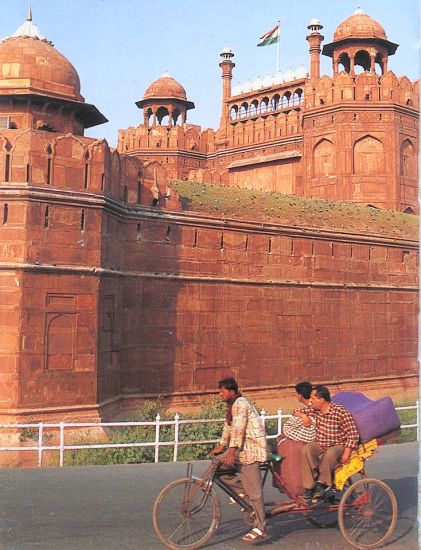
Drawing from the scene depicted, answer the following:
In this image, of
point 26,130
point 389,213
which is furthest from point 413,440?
point 389,213

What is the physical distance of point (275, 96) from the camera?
3469cm

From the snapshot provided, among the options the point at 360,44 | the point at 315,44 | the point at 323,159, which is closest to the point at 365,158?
the point at 323,159

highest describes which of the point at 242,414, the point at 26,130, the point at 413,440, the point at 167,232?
the point at 26,130

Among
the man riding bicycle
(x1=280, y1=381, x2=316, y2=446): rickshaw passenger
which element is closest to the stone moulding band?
the man riding bicycle

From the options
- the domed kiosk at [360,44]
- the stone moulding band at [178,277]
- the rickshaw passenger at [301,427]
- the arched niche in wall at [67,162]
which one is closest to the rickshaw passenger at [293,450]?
the rickshaw passenger at [301,427]

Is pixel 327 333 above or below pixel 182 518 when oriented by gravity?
above

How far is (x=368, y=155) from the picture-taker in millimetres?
28625

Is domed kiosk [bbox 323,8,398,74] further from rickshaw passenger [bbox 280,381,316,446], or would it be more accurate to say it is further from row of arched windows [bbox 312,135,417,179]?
rickshaw passenger [bbox 280,381,316,446]

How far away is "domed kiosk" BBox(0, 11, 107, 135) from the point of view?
13.8 metres

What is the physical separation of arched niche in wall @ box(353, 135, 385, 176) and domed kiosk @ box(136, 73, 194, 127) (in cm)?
Answer: 1164

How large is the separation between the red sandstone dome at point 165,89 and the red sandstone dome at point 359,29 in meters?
9.74

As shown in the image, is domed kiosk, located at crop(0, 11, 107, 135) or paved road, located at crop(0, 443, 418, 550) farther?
domed kiosk, located at crop(0, 11, 107, 135)

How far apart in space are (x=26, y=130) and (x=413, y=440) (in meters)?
8.75

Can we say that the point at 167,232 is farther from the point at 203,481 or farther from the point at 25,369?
the point at 203,481
